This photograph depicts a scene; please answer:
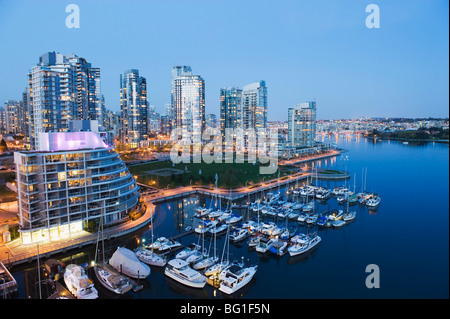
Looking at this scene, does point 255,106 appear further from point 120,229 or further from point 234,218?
point 120,229

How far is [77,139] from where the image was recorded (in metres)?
13.6

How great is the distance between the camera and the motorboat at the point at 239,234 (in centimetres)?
1375

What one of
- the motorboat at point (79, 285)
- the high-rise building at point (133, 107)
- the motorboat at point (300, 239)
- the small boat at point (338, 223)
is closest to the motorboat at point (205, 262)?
the motorboat at point (79, 285)

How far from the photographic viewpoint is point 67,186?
12680 millimetres

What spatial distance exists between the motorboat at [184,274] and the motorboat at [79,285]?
2.40 metres

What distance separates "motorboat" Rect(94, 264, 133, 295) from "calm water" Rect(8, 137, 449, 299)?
0.22m

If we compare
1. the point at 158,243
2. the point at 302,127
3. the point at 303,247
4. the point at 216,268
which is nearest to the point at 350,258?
the point at 303,247

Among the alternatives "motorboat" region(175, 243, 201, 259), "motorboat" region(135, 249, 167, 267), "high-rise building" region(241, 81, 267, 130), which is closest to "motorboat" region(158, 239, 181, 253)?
"motorboat" region(175, 243, 201, 259)

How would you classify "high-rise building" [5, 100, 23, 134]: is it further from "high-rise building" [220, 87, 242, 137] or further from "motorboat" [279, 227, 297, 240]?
"motorboat" [279, 227, 297, 240]

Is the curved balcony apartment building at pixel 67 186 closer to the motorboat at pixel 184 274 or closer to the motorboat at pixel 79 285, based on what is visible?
the motorboat at pixel 79 285

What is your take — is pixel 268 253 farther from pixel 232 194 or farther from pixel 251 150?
pixel 251 150

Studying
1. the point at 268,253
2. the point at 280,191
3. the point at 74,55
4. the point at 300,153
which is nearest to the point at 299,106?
the point at 300,153

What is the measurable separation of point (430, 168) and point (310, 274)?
26509 millimetres

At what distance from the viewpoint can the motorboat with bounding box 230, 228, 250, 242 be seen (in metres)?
13.8
